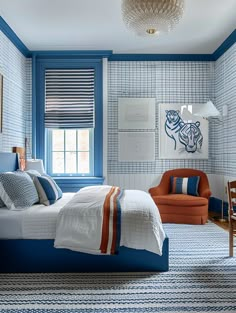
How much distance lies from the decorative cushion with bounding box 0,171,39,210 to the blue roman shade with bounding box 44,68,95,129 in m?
2.47

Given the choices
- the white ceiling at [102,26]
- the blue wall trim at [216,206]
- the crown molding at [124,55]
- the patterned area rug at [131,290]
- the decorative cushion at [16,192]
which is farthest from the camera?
the blue wall trim at [216,206]

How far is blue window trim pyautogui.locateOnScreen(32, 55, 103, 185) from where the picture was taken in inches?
216

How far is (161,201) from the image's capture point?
15.5ft

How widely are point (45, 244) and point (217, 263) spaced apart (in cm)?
164

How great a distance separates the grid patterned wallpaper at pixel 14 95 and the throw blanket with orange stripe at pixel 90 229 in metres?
2.06

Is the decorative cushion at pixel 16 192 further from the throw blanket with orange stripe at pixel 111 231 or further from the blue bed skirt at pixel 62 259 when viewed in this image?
the throw blanket with orange stripe at pixel 111 231

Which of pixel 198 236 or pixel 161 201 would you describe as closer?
pixel 198 236

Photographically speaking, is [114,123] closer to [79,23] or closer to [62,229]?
[79,23]

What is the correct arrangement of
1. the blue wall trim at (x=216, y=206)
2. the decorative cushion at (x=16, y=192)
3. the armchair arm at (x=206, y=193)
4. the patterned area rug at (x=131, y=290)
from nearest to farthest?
the patterned area rug at (x=131, y=290) → the decorative cushion at (x=16, y=192) → the armchair arm at (x=206, y=193) → the blue wall trim at (x=216, y=206)

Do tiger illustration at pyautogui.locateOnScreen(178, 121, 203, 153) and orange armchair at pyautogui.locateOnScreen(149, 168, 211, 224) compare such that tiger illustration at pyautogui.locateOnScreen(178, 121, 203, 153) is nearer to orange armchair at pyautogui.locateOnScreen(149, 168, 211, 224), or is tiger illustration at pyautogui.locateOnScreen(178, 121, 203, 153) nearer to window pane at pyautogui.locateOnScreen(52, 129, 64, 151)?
orange armchair at pyautogui.locateOnScreen(149, 168, 211, 224)

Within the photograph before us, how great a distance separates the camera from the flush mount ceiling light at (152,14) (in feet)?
8.89

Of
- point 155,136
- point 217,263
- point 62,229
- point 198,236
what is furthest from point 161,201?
point 62,229

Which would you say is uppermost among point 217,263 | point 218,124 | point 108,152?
point 218,124

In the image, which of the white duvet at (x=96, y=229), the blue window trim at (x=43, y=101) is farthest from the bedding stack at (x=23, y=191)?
the blue window trim at (x=43, y=101)
